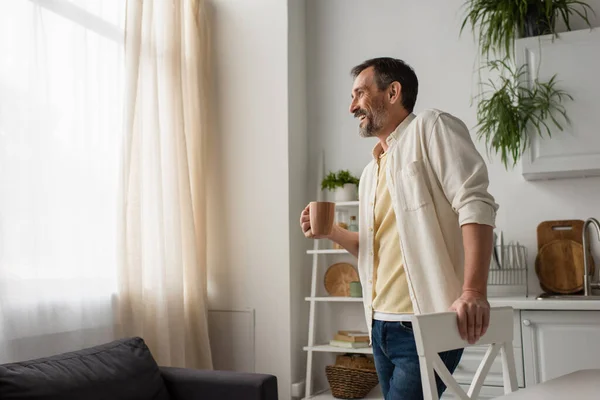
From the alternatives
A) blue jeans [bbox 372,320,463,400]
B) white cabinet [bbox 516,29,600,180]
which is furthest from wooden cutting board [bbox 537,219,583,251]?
blue jeans [bbox 372,320,463,400]

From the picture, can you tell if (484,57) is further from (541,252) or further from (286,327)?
(286,327)

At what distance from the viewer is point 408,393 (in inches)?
63.0

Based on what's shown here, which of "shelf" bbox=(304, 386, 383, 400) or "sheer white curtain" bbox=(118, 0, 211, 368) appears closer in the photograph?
"sheer white curtain" bbox=(118, 0, 211, 368)

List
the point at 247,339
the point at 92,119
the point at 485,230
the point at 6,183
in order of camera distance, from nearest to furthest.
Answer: the point at 485,230
the point at 6,183
the point at 92,119
the point at 247,339

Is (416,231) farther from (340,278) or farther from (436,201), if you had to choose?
(340,278)

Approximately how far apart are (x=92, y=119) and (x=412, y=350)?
205cm

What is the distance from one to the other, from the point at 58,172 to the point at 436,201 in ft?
5.95

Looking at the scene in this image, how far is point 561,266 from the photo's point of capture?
3334 millimetres

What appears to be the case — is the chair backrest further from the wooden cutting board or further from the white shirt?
the wooden cutting board

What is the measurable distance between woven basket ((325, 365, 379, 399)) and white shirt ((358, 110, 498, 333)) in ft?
5.93

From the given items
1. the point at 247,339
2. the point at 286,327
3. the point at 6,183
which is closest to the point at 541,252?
the point at 286,327

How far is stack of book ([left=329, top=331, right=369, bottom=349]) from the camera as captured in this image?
3.51 meters

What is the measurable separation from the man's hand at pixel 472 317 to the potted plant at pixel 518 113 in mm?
1965

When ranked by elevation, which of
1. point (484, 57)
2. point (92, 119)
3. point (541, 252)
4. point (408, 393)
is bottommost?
point (408, 393)
